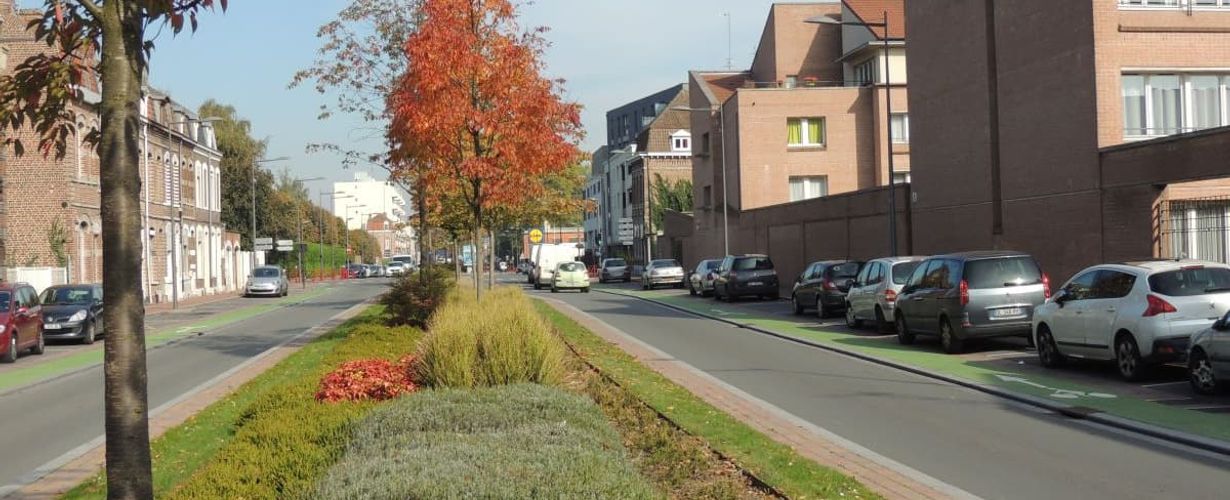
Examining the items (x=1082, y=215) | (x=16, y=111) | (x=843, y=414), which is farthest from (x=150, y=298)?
(x=16, y=111)

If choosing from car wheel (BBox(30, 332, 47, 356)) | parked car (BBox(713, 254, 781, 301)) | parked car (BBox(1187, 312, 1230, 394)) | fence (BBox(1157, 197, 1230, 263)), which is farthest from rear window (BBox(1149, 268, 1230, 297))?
parked car (BBox(713, 254, 781, 301))

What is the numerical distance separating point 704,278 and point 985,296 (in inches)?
1001

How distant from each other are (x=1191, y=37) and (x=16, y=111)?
2437 centimetres

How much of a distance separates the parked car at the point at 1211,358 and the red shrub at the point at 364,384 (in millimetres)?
8332

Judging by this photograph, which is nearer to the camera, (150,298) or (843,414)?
(843,414)

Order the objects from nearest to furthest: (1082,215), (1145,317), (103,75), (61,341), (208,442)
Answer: (103,75) < (208,442) < (1145,317) < (1082,215) < (61,341)

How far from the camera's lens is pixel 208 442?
32.2ft

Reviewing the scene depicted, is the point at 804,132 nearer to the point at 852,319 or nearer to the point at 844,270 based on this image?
the point at 844,270

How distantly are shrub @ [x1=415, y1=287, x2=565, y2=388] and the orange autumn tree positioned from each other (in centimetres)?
729

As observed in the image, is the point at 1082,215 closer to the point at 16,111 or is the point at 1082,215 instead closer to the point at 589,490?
the point at 589,490

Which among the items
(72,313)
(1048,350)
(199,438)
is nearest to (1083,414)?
(1048,350)

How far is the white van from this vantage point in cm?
5856

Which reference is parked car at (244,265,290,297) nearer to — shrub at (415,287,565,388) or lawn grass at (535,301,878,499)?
lawn grass at (535,301,878,499)

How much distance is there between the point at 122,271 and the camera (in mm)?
4301
